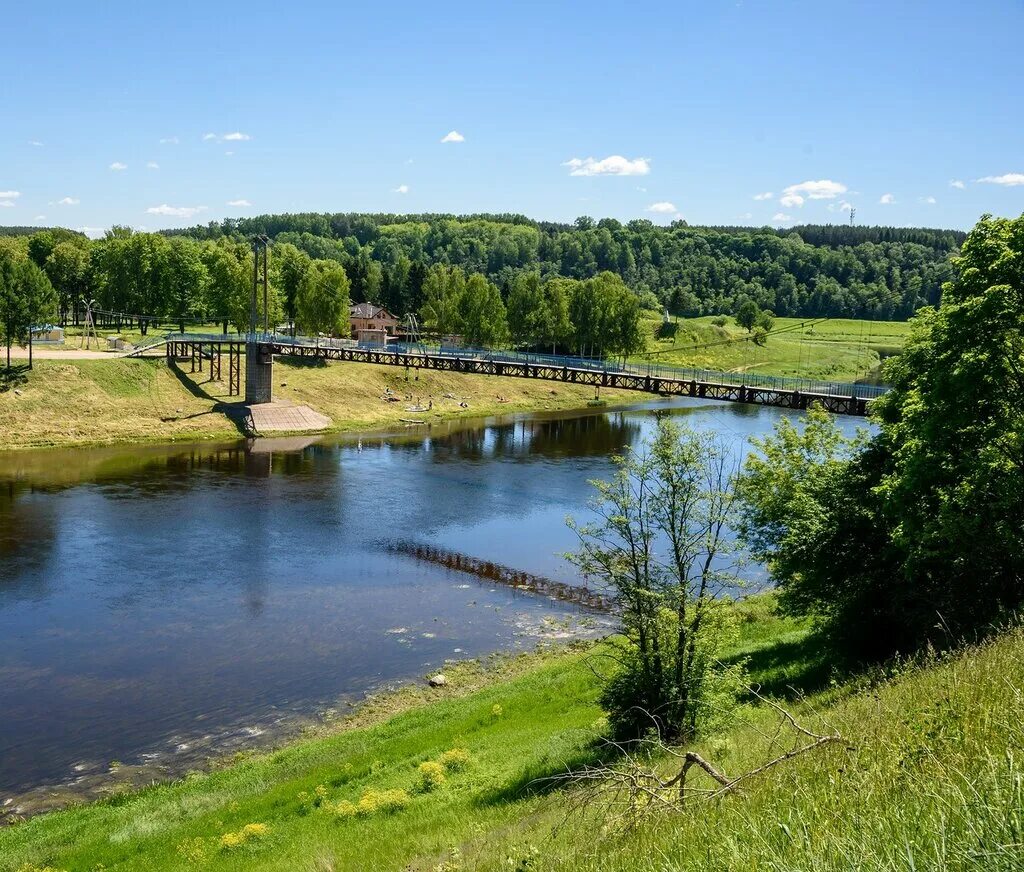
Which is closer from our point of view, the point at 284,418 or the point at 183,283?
the point at 284,418

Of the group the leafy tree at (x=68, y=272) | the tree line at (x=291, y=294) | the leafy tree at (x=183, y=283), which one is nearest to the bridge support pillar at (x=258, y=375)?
the tree line at (x=291, y=294)

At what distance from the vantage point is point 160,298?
9550cm

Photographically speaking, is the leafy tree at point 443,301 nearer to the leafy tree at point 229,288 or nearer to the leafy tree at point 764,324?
the leafy tree at point 229,288

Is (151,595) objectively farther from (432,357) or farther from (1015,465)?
(432,357)

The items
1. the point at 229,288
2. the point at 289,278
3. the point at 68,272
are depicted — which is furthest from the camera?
the point at 289,278

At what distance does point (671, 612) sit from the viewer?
18.2 m

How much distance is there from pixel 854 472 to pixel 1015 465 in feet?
23.2

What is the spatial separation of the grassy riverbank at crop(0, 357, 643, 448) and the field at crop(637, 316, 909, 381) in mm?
30517

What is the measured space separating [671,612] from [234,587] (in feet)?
75.5

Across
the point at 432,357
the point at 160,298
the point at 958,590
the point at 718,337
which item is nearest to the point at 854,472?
the point at 958,590

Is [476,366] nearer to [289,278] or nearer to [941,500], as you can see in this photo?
[289,278]

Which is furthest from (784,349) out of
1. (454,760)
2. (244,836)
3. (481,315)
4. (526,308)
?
(244,836)

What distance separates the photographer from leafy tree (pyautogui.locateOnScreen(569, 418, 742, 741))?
18156 millimetres

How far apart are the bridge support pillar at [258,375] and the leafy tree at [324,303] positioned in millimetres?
25854
